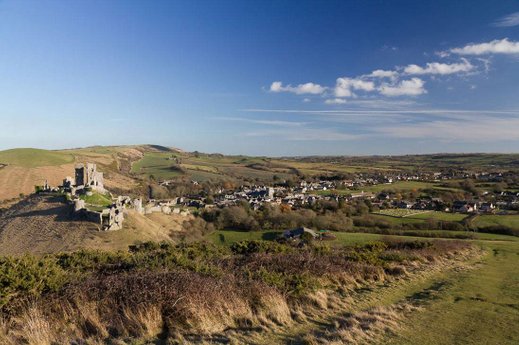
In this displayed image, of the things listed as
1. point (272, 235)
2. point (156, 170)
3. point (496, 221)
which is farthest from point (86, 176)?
point (156, 170)

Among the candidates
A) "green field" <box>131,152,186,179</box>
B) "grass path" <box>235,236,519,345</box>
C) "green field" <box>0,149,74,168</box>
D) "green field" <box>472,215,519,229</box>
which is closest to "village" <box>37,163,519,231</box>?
"green field" <box>472,215,519,229</box>

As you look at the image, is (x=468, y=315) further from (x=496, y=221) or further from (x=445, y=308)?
(x=496, y=221)

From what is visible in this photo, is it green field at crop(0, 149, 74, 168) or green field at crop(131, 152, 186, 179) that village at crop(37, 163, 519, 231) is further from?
green field at crop(0, 149, 74, 168)

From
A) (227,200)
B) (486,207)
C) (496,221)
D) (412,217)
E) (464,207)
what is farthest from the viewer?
(227,200)

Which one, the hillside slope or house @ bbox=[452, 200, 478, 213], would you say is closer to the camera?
the hillside slope

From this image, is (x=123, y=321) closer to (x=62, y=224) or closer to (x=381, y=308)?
(x=381, y=308)

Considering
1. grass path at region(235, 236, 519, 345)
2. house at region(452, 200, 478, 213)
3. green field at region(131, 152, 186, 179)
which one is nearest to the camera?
grass path at region(235, 236, 519, 345)
